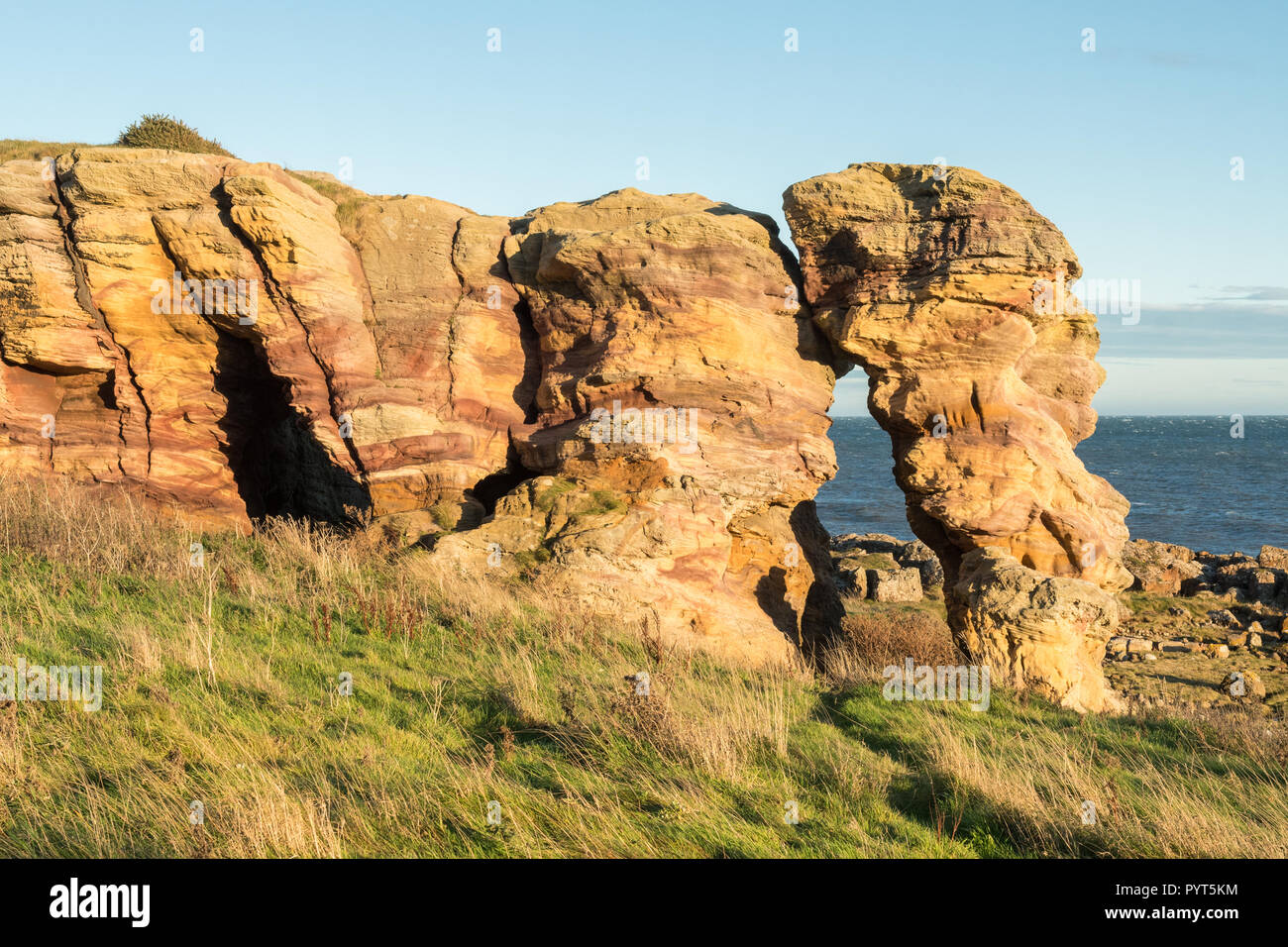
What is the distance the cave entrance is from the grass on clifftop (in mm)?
5119

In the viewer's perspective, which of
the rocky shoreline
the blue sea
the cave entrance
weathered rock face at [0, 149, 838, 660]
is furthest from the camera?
the blue sea

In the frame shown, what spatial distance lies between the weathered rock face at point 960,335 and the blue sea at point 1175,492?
3213 cm

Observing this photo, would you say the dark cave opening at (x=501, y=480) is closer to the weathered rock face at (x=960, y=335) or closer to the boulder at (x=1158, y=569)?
the weathered rock face at (x=960, y=335)

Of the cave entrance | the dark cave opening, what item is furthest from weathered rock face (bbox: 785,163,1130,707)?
the cave entrance

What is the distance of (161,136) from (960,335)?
16.1 m

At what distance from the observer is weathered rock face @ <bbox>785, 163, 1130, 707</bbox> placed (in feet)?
40.2

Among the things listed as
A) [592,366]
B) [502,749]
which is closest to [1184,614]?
[592,366]

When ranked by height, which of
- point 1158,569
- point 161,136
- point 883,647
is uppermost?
→ point 161,136

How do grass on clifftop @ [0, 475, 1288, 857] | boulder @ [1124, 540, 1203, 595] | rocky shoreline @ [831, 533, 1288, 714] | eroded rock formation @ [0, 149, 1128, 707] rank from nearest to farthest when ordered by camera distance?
grass on clifftop @ [0, 475, 1288, 857], eroded rock formation @ [0, 149, 1128, 707], rocky shoreline @ [831, 533, 1288, 714], boulder @ [1124, 540, 1203, 595]

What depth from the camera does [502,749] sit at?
639 centimetres

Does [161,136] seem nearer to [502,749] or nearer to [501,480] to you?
[501,480]

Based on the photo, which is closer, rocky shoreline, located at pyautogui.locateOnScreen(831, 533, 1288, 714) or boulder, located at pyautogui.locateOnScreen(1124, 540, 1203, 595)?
rocky shoreline, located at pyautogui.locateOnScreen(831, 533, 1288, 714)

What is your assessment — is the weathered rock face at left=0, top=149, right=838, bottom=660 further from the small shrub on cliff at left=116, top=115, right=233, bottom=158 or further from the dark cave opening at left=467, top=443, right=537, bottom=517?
the small shrub on cliff at left=116, top=115, right=233, bottom=158
